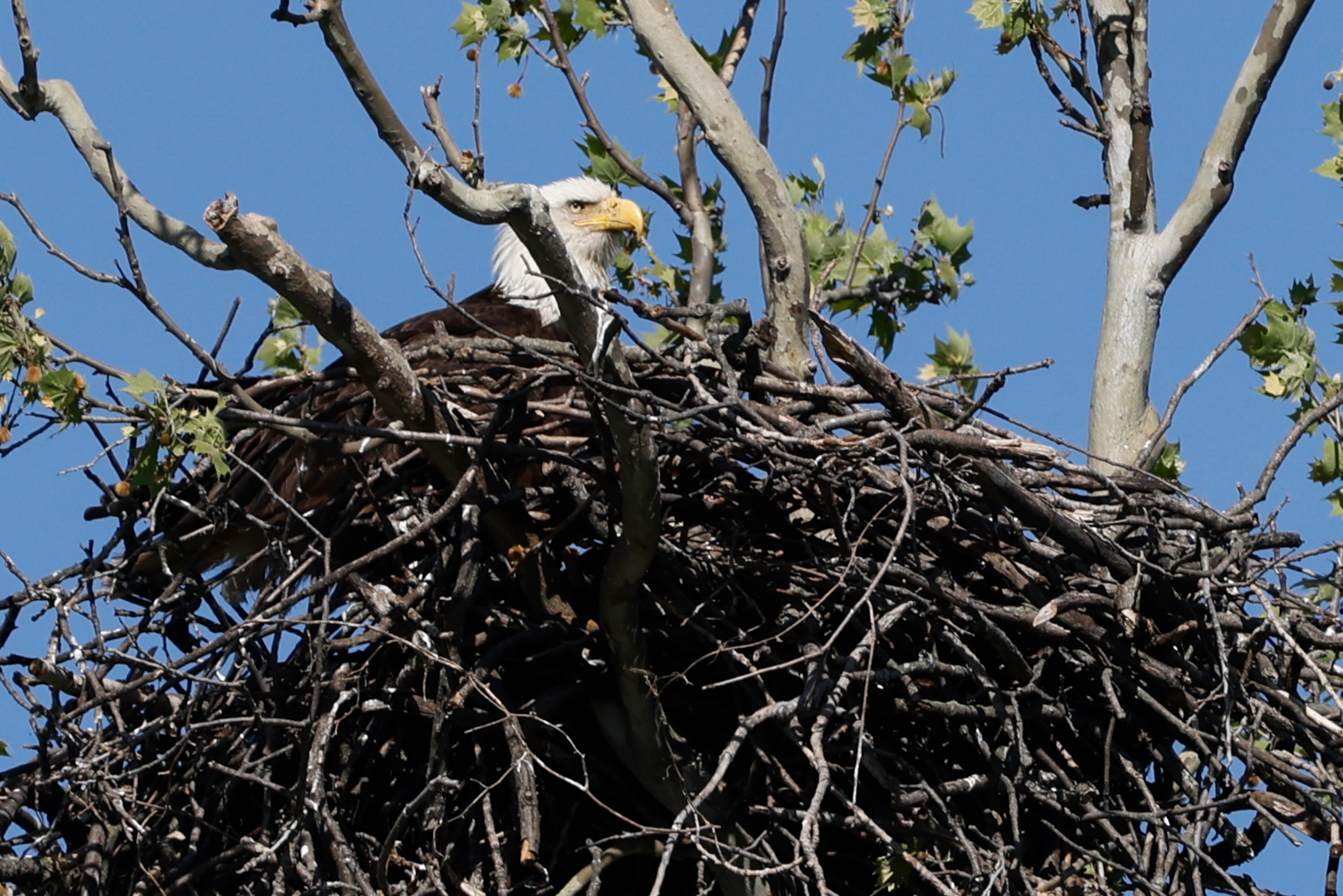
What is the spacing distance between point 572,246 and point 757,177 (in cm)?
205

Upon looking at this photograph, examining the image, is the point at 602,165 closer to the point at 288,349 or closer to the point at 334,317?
the point at 288,349

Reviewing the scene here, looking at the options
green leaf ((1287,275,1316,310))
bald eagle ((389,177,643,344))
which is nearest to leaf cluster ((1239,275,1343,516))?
green leaf ((1287,275,1316,310))

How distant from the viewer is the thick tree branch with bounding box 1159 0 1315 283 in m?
5.83

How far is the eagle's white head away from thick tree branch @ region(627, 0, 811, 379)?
1.53m

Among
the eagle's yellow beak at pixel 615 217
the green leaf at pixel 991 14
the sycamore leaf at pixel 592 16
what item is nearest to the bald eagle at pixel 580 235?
the eagle's yellow beak at pixel 615 217

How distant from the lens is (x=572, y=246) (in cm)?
732

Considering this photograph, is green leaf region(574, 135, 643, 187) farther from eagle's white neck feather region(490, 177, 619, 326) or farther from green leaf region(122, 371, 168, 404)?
green leaf region(122, 371, 168, 404)

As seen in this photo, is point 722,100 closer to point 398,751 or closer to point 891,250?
point 891,250

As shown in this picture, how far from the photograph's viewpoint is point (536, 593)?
181 inches

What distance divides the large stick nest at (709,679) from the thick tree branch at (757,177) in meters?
0.88

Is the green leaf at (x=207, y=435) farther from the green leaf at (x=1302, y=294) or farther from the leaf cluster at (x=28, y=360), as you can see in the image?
the green leaf at (x=1302, y=294)

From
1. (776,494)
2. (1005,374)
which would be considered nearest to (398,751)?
(776,494)

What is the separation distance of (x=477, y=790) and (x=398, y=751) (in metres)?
0.28

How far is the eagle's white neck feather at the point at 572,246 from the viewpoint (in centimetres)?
721
